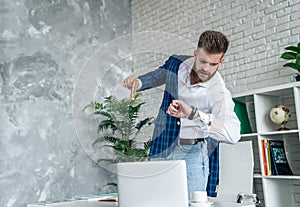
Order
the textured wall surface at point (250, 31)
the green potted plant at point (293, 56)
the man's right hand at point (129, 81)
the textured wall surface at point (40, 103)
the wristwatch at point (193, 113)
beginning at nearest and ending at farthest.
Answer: the wristwatch at point (193, 113)
the man's right hand at point (129, 81)
the green potted plant at point (293, 56)
the textured wall surface at point (250, 31)
the textured wall surface at point (40, 103)

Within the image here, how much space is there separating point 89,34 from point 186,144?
3.51m

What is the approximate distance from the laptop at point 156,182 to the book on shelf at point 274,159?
1987 mm

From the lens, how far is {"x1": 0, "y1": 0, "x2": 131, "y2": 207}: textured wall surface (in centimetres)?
383

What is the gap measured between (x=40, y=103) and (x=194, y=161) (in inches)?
114

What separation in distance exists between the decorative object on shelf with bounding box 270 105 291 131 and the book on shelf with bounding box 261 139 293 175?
164mm

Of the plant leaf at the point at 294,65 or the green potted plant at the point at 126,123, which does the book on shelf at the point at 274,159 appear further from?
the green potted plant at the point at 126,123

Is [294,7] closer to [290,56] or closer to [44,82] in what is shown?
[290,56]

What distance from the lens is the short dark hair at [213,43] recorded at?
4.31ft

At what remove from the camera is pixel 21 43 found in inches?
158

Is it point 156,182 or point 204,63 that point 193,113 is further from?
point 156,182

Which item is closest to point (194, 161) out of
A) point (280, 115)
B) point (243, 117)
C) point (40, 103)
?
point (280, 115)

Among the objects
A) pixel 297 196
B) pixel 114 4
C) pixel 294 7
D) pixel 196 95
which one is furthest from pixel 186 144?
pixel 114 4

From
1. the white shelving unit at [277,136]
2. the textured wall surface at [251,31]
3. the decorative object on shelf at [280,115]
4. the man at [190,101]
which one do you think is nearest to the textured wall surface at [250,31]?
the textured wall surface at [251,31]

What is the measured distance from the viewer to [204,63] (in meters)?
1.29
